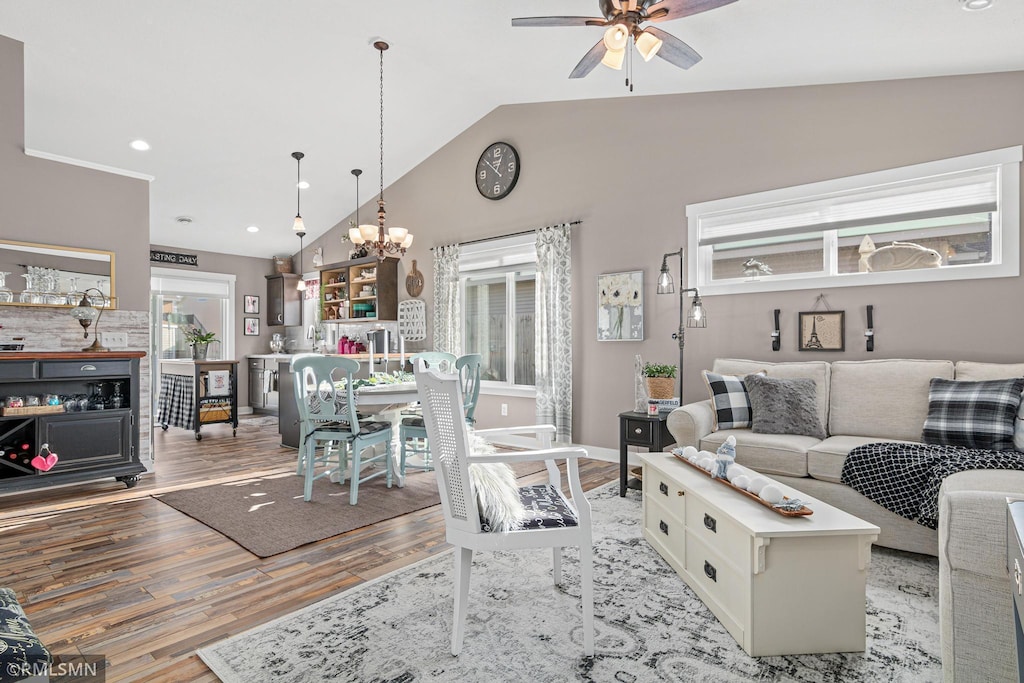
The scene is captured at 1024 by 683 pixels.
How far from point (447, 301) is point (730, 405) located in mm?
3580

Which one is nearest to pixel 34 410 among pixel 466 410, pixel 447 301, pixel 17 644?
pixel 466 410

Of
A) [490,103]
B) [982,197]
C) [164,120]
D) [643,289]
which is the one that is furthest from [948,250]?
[164,120]

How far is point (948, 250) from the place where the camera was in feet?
11.6

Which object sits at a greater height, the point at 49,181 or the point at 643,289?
the point at 49,181

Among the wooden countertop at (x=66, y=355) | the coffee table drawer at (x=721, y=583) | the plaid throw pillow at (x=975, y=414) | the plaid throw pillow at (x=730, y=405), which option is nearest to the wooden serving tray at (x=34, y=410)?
the wooden countertop at (x=66, y=355)

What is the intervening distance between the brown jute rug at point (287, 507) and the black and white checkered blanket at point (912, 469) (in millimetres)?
2557

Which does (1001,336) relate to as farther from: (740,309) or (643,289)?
(643,289)

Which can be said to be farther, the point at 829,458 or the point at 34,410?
the point at 34,410

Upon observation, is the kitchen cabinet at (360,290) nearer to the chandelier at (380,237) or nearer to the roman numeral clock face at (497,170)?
the roman numeral clock face at (497,170)

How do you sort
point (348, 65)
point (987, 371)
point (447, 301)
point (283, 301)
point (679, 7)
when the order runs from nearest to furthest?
point (679, 7) → point (987, 371) → point (348, 65) → point (447, 301) → point (283, 301)

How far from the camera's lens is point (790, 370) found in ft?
12.2

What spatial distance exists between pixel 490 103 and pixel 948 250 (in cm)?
417

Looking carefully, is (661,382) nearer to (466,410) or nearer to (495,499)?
(466,410)

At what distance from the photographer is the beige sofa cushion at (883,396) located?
3230mm
